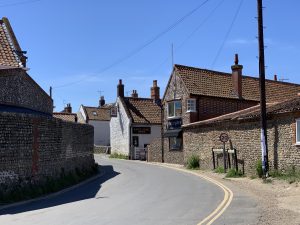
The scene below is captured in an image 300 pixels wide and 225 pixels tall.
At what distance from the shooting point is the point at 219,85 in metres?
42.5

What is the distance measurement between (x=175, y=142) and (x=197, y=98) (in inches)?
181

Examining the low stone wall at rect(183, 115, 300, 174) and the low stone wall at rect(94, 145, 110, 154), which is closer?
the low stone wall at rect(183, 115, 300, 174)

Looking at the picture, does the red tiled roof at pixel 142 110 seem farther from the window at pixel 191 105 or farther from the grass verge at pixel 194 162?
the grass verge at pixel 194 162

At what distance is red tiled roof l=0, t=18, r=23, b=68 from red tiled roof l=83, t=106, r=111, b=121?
42.3 meters

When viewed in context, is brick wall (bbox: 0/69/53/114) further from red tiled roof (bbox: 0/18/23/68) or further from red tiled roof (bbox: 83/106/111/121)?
red tiled roof (bbox: 83/106/111/121)

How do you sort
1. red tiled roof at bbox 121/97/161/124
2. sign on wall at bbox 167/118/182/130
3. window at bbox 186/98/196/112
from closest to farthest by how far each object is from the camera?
window at bbox 186/98/196/112 → sign on wall at bbox 167/118/182/130 → red tiled roof at bbox 121/97/161/124

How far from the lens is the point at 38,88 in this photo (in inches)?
1364

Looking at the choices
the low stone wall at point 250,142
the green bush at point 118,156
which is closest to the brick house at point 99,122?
the green bush at point 118,156

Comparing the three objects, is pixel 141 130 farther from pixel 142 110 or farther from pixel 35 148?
pixel 35 148

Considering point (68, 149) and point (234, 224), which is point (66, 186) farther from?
point (234, 224)

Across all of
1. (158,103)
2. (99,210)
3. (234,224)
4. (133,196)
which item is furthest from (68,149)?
(158,103)

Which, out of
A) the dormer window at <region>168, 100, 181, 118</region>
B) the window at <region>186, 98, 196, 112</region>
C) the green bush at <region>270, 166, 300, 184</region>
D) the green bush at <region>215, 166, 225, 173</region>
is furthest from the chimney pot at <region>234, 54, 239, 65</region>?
the green bush at <region>270, 166, 300, 184</region>

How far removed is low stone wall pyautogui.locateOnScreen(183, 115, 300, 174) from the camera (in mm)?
22719

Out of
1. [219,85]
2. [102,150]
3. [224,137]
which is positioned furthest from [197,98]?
[102,150]
